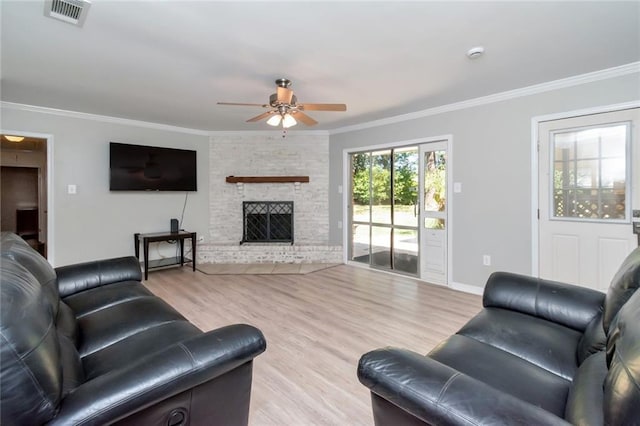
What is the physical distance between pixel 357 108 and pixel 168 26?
242cm

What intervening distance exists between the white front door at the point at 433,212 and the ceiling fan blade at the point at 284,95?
7.35ft

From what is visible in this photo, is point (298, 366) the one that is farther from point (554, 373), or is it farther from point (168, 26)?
point (168, 26)

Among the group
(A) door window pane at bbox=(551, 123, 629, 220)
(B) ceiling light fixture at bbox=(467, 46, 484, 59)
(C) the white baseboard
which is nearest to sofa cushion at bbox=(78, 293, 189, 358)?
(B) ceiling light fixture at bbox=(467, 46, 484, 59)

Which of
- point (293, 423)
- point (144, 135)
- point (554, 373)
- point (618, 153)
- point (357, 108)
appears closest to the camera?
point (554, 373)

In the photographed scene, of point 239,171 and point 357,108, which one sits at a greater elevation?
point 357,108

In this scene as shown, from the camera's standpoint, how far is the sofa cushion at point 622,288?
46.5 inches

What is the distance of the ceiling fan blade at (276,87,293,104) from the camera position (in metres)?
2.59

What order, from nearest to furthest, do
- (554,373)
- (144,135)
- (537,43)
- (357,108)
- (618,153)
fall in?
(554,373) < (537,43) < (618,153) < (357,108) < (144,135)

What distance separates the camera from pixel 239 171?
17.8ft

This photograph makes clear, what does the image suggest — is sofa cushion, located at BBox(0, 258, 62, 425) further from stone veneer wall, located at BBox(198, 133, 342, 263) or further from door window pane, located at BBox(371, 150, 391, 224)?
stone veneer wall, located at BBox(198, 133, 342, 263)

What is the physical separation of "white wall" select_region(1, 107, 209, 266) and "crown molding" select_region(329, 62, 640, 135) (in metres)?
3.65

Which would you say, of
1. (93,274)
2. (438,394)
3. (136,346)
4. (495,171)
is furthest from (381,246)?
(438,394)

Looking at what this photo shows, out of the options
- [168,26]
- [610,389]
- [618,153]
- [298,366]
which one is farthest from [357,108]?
[610,389]

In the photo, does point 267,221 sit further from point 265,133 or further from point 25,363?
point 25,363
